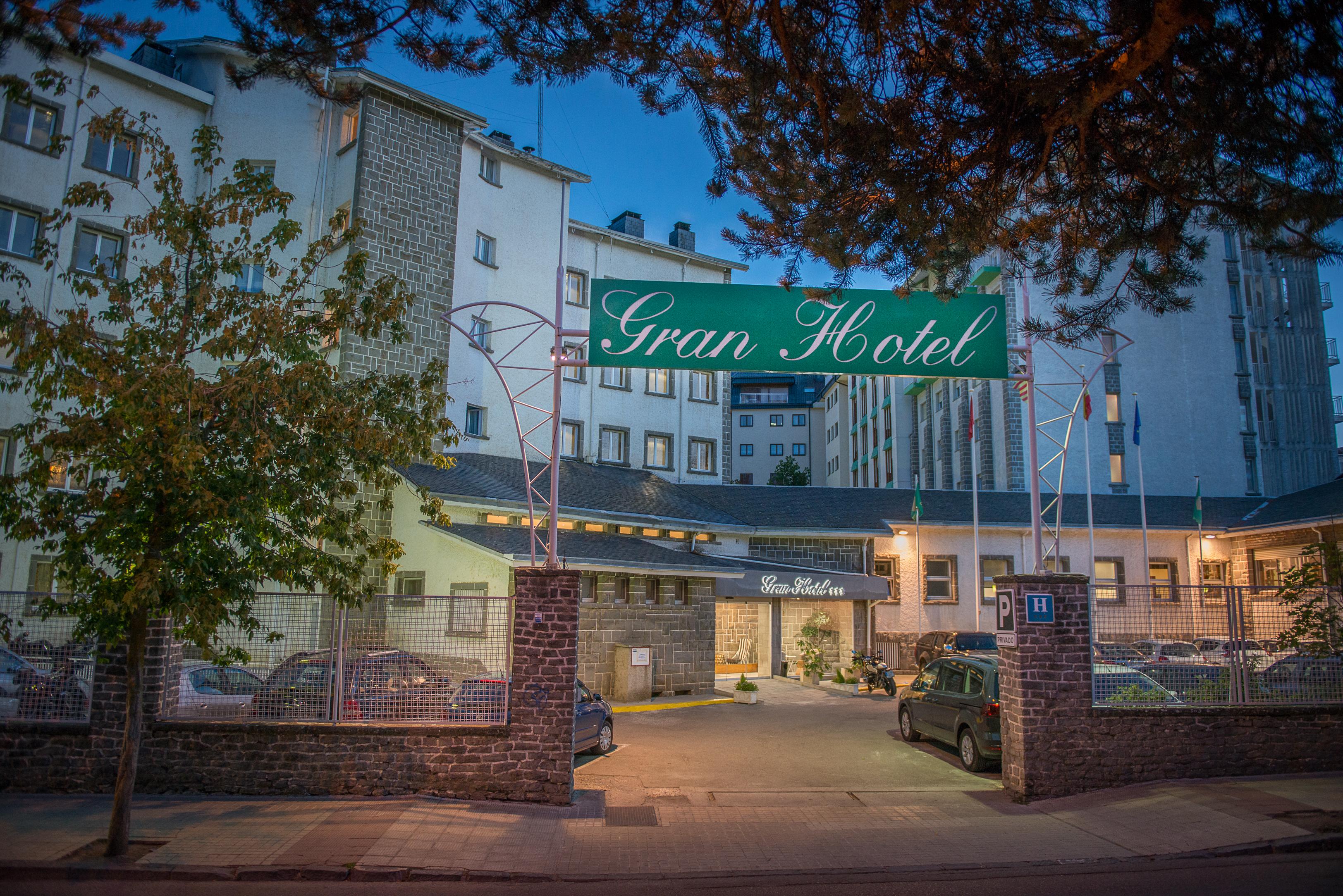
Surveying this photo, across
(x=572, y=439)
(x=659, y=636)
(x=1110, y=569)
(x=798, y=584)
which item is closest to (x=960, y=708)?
(x=659, y=636)

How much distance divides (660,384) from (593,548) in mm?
13107

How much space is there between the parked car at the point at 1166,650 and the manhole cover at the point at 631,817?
720cm

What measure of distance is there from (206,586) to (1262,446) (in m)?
40.8

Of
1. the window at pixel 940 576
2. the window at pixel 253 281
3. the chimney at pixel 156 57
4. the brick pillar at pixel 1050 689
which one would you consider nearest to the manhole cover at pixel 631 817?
the brick pillar at pixel 1050 689

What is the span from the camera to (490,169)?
2806 cm

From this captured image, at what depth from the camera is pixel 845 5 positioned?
8445mm

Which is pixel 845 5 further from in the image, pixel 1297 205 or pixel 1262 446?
pixel 1262 446

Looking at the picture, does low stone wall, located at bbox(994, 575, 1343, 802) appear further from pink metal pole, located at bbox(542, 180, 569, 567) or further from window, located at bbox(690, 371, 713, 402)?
window, located at bbox(690, 371, 713, 402)

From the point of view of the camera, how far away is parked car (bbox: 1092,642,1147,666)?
38.7ft

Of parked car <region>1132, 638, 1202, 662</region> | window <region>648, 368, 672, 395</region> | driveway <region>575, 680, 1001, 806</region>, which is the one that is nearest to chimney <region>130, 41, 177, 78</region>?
window <region>648, 368, 672, 395</region>

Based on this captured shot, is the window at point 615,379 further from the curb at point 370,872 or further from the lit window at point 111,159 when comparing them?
the curb at point 370,872

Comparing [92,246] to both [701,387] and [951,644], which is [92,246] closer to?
[701,387]

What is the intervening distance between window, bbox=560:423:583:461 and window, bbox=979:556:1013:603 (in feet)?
47.1

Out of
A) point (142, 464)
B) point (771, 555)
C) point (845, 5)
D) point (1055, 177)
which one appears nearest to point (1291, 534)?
point (771, 555)
